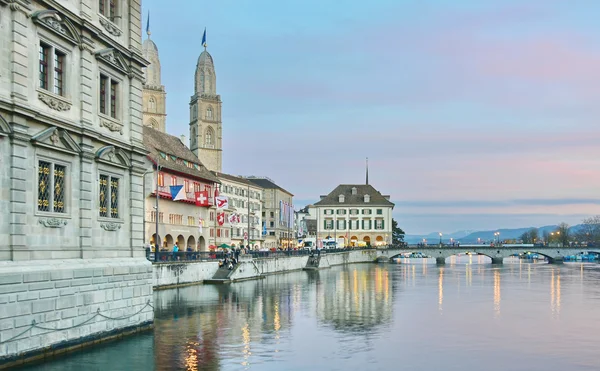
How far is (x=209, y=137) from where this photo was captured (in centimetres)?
15625

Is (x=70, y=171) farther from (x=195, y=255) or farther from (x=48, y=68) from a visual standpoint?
(x=195, y=255)

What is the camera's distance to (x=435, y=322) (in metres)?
42.4

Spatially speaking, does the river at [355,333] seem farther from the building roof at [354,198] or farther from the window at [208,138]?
the building roof at [354,198]

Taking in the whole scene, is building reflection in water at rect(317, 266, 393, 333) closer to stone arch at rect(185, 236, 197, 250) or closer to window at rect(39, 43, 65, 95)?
stone arch at rect(185, 236, 197, 250)

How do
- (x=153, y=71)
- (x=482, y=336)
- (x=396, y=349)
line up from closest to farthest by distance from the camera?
1. (x=396, y=349)
2. (x=482, y=336)
3. (x=153, y=71)

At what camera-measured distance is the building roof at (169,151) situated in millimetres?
79438

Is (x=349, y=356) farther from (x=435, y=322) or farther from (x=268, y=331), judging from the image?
(x=435, y=322)

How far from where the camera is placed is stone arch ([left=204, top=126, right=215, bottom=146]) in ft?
511

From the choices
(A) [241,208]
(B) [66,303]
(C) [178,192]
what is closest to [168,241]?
(C) [178,192]

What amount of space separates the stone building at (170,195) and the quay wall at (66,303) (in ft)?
132

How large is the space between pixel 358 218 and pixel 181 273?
114 metres

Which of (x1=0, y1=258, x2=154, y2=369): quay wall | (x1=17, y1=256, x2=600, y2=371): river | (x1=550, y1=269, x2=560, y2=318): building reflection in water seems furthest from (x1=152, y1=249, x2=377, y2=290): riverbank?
(x1=550, y1=269, x2=560, y2=318): building reflection in water

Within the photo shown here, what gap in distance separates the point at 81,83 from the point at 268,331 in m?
16.0

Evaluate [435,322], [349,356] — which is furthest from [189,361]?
[435,322]
